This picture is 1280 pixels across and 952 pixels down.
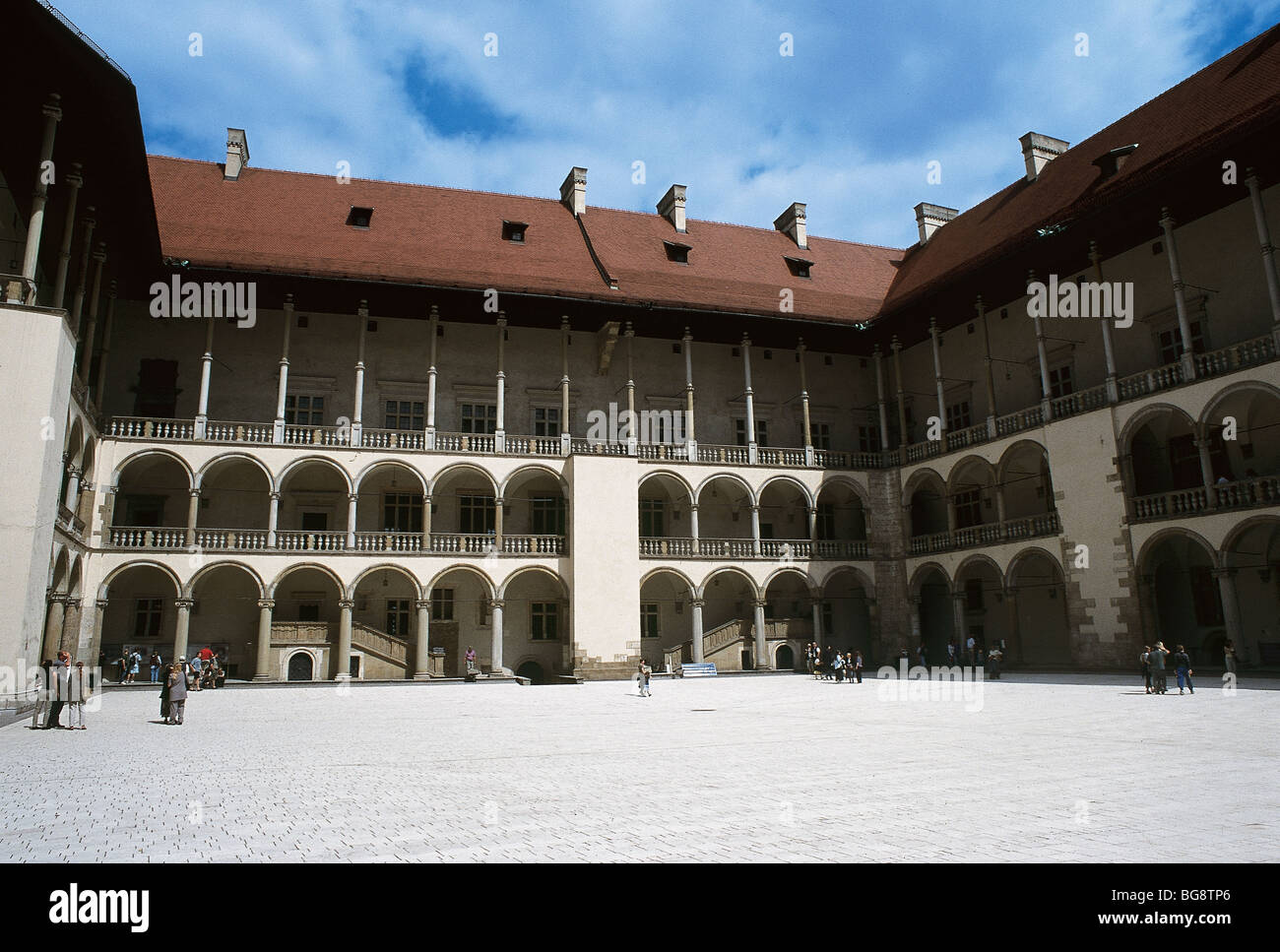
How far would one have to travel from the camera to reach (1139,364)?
25594 millimetres

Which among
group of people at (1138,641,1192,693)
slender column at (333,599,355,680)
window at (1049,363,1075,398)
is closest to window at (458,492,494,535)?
slender column at (333,599,355,680)

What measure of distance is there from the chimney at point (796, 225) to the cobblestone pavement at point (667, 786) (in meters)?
27.5

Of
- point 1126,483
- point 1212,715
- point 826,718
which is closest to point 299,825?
point 826,718

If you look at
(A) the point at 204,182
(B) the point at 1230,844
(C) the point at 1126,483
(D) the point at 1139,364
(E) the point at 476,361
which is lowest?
(B) the point at 1230,844

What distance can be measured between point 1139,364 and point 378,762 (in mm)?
24524

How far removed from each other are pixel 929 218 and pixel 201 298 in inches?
1154

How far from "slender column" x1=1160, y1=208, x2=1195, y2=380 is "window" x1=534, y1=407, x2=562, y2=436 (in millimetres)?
19313

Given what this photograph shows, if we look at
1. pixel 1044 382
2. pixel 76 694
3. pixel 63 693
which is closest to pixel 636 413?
pixel 1044 382

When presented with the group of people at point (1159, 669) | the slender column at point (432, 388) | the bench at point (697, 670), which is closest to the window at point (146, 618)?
the slender column at point (432, 388)

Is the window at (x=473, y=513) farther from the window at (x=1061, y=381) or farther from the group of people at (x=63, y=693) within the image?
the window at (x=1061, y=381)

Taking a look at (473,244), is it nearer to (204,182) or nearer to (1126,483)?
(204,182)

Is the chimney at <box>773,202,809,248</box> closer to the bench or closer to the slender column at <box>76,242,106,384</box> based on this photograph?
the bench

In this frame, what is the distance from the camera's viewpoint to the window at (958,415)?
3177 centimetres
